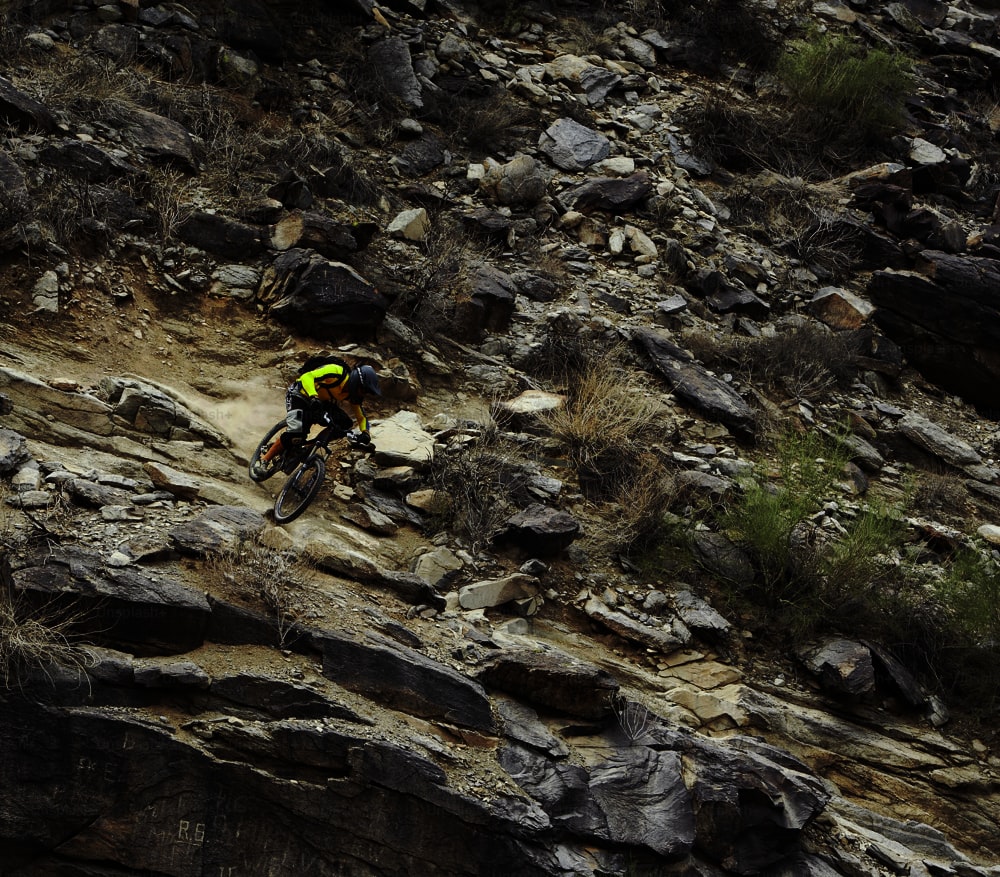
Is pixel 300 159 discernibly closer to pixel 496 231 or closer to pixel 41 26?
pixel 496 231

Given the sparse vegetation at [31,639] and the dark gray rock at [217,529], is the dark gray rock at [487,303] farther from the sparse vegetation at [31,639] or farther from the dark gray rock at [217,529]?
the sparse vegetation at [31,639]

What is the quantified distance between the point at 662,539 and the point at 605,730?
8.23 feet

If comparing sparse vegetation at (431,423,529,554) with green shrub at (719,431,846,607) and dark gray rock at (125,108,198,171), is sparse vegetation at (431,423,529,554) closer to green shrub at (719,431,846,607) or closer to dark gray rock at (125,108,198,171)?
green shrub at (719,431,846,607)

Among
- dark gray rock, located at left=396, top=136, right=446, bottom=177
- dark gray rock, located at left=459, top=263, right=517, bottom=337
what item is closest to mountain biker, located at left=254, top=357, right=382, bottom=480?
dark gray rock, located at left=459, top=263, right=517, bottom=337

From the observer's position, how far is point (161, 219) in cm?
1046

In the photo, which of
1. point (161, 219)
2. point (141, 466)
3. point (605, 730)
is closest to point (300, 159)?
point (161, 219)

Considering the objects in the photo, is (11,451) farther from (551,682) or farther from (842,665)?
(842,665)

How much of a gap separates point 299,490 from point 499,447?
212cm

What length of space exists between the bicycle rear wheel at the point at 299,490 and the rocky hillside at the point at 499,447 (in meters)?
0.21

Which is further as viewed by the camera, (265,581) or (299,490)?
(299,490)

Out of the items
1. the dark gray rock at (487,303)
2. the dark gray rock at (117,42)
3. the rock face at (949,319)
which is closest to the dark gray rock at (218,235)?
the dark gray rock at (487,303)

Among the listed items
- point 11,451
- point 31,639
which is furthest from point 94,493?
point 31,639

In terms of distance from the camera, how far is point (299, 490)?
25.8ft

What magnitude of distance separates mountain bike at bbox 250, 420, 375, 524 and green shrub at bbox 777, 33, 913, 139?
37.9 feet
